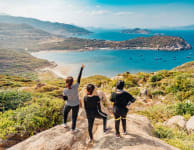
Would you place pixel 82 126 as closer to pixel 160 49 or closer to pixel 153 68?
pixel 153 68

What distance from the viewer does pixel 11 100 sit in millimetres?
6648

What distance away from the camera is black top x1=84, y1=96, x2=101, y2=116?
487 cm

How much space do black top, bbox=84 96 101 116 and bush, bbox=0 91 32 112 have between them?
349 centimetres

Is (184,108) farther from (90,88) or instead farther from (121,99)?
(90,88)

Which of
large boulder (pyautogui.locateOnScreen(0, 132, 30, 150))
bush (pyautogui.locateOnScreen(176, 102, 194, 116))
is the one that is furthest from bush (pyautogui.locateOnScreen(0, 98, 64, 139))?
bush (pyautogui.locateOnScreen(176, 102, 194, 116))

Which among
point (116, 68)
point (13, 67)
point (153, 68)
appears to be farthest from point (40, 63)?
point (153, 68)

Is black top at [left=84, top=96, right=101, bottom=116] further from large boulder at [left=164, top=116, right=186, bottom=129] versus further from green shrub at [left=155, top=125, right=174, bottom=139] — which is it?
large boulder at [left=164, top=116, right=186, bottom=129]

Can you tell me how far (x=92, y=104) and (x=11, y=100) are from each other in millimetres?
4293

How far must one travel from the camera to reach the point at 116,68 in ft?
414

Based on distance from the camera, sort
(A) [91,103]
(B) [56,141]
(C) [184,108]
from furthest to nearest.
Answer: (C) [184,108]
(A) [91,103]
(B) [56,141]

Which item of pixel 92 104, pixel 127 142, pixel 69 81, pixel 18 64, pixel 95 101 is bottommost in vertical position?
pixel 18 64

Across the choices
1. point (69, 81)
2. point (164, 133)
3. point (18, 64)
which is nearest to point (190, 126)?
point (164, 133)

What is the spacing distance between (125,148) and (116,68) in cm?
12329

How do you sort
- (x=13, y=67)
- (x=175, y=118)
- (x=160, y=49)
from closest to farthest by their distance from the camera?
(x=175, y=118) → (x=13, y=67) → (x=160, y=49)
